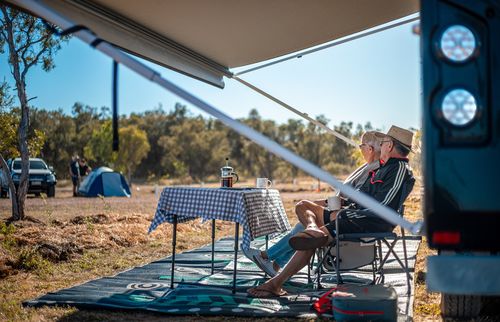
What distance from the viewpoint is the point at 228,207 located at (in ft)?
12.9

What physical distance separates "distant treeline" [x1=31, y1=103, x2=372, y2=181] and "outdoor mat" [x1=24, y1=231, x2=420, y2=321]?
20443 mm

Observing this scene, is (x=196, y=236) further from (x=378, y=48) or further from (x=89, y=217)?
(x=378, y=48)

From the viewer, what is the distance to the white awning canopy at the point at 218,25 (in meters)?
3.65

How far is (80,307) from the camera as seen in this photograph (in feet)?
11.8

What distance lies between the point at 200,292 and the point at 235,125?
1795 millimetres

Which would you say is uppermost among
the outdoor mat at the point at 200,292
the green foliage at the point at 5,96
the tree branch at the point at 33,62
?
the tree branch at the point at 33,62

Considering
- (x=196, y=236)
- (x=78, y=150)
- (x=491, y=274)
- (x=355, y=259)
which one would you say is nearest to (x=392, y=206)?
(x=355, y=259)

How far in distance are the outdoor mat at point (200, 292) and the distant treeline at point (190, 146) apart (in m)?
20.4

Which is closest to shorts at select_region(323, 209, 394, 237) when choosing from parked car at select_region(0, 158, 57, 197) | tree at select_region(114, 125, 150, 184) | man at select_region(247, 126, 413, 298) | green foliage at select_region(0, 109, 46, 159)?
man at select_region(247, 126, 413, 298)

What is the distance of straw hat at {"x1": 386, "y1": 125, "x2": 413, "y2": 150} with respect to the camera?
423 cm

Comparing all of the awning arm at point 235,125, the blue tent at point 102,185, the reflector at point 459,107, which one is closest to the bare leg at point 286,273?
the awning arm at point 235,125

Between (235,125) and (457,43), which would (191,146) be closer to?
(235,125)

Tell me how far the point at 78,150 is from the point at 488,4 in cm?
2176

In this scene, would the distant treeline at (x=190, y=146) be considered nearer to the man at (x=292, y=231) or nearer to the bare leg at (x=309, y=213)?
the man at (x=292, y=231)
